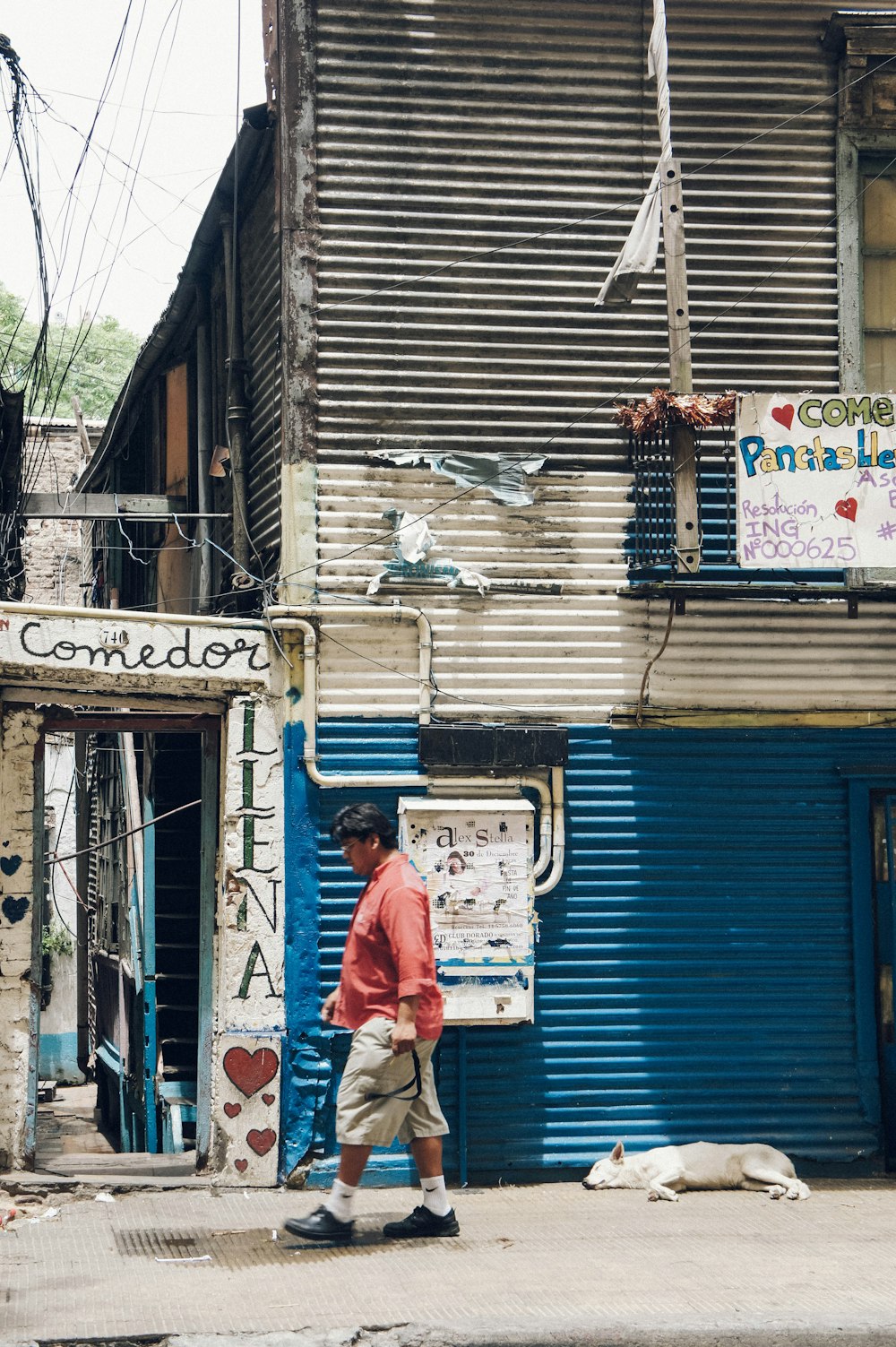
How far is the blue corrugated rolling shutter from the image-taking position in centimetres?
834

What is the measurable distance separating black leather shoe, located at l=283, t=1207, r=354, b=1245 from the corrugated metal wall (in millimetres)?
2817

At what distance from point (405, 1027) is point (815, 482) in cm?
392

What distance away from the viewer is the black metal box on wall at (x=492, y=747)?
8.34 meters

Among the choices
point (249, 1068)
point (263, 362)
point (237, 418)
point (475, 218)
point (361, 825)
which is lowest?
point (249, 1068)

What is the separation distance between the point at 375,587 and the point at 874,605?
10.0ft

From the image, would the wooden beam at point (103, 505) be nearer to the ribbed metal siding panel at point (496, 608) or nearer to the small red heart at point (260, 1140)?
the ribbed metal siding panel at point (496, 608)

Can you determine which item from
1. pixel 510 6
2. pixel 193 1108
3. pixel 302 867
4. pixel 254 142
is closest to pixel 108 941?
pixel 193 1108

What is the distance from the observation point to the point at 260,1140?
7977 mm

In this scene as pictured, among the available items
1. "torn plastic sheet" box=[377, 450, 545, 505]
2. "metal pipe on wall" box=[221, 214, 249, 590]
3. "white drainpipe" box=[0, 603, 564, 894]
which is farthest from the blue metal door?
"metal pipe on wall" box=[221, 214, 249, 590]

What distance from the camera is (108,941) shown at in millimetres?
14094

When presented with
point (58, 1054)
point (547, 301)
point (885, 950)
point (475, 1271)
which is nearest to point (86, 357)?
point (58, 1054)

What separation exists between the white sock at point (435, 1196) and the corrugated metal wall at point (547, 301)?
2.69m

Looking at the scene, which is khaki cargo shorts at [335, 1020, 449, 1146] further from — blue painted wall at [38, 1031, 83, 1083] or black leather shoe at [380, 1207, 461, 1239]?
blue painted wall at [38, 1031, 83, 1083]

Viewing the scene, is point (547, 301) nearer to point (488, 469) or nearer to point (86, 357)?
point (488, 469)
